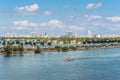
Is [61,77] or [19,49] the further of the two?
[19,49]

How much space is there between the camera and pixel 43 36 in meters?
139

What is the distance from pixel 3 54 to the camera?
5900cm

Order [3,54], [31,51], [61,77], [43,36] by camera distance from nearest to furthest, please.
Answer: [61,77]
[3,54]
[31,51]
[43,36]

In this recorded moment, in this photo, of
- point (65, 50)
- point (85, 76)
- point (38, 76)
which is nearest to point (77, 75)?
point (85, 76)

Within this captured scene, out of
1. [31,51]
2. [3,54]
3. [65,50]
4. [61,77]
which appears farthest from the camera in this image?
[65,50]

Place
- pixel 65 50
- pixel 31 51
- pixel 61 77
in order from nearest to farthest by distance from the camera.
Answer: pixel 61 77 < pixel 31 51 < pixel 65 50

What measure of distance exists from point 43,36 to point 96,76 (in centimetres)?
11228

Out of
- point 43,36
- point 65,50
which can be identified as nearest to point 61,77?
point 65,50

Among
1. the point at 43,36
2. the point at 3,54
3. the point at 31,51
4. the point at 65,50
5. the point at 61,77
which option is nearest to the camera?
the point at 61,77

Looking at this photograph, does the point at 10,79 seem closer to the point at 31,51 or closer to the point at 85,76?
the point at 85,76

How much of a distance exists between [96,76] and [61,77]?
8.89 ft

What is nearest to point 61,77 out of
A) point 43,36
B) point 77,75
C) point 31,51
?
point 77,75

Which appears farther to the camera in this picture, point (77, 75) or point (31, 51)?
point (31, 51)

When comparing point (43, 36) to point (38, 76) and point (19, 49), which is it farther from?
point (38, 76)
